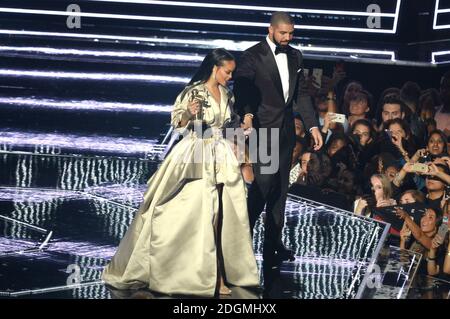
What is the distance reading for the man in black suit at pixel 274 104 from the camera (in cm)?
686

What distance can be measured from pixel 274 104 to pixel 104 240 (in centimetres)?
129

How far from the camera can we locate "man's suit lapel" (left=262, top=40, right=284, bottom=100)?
690 cm

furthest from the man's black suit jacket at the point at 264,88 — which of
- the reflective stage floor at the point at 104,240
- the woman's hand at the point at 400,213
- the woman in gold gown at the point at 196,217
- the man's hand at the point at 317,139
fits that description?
the woman's hand at the point at 400,213

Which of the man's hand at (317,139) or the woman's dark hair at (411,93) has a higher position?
the woman's dark hair at (411,93)

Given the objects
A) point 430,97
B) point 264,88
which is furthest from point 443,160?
point 264,88

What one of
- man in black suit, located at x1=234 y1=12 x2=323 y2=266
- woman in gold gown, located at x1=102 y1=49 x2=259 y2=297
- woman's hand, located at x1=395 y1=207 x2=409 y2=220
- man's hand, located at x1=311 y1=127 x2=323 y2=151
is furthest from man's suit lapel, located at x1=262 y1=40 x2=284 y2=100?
woman's hand, located at x1=395 y1=207 x2=409 y2=220

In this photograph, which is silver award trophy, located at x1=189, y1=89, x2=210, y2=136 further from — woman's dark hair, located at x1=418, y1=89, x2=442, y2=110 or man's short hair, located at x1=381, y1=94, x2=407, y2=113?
woman's dark hair, located at x1=418, y1=89, x2=442, y2=110

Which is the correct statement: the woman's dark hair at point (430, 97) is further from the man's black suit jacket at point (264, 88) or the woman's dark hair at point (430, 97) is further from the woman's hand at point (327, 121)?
the man's black suit jacket at point (264, 88)

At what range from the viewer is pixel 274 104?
6918 millimetres

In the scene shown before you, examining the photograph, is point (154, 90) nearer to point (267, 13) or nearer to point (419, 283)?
point (267, 13)

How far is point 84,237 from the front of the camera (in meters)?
7.12

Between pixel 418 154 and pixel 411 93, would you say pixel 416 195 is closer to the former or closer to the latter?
pixel 418 154

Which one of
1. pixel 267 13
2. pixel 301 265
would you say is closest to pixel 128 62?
pixel 267 13
